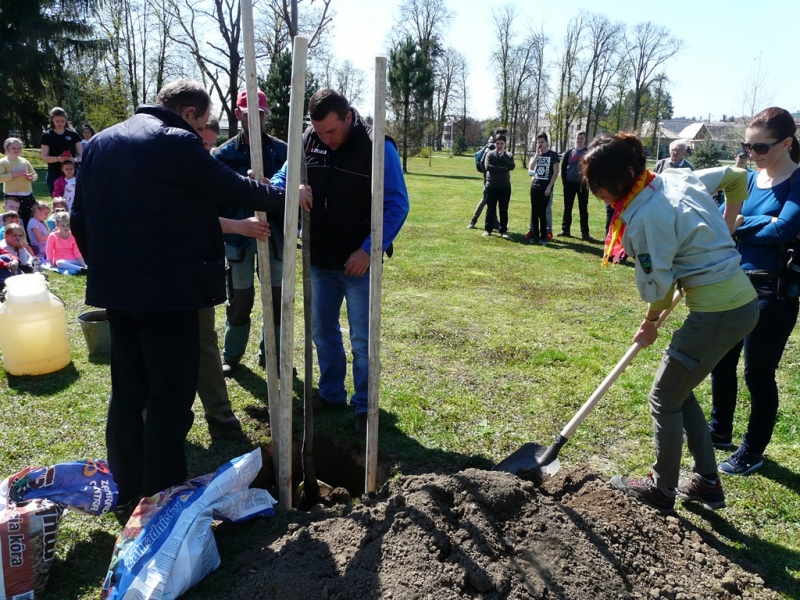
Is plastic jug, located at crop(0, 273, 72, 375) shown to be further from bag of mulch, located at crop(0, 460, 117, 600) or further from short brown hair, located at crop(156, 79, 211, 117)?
short brown hair, located at crop(156, 79, 211, 117)

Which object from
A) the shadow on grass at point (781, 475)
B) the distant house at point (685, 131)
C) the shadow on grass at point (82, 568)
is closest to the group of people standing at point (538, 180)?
the shadow on grass at point (781, 475)

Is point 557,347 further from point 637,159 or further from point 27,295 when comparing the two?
point 27,295

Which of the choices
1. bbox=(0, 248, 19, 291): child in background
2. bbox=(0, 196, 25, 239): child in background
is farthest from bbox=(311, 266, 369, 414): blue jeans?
bbox=(0, 196, 25, 239): child in background

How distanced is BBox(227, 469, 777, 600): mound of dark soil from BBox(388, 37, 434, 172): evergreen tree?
32.6 m

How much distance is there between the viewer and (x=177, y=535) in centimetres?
233

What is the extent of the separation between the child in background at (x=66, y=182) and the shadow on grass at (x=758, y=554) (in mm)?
10681

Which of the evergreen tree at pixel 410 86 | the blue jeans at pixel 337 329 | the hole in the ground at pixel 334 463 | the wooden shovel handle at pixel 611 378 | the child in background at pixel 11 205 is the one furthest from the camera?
the evergreen tree at pixel 410 86

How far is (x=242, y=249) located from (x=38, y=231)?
600 centimetres

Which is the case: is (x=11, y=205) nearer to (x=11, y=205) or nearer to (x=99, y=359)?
(x=11, y=205)

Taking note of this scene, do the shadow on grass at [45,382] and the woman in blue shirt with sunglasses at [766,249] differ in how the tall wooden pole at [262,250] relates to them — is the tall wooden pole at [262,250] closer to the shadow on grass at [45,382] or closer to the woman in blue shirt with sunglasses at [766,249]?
the shadow on grass at [45,382]

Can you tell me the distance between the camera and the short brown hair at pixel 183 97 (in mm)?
2678

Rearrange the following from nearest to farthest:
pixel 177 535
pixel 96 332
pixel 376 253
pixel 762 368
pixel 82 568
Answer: pixel 177 535
pixel 82 568
pixel 376 253
pixel 762 368
pixel 96 332

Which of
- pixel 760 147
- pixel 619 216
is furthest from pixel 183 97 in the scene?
pixel 760 147

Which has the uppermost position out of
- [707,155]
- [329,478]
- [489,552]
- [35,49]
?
[35,49]
